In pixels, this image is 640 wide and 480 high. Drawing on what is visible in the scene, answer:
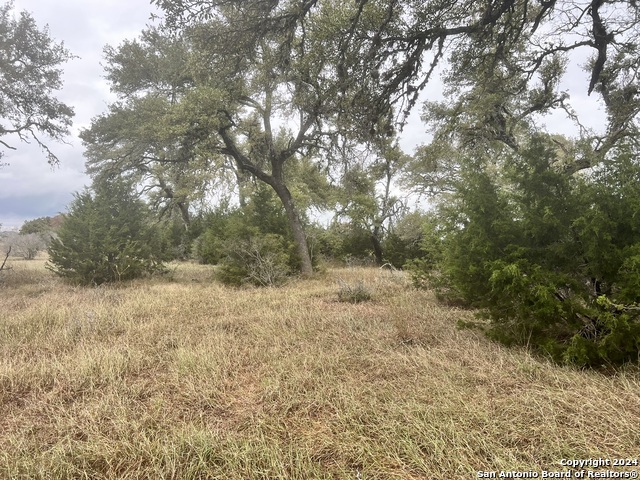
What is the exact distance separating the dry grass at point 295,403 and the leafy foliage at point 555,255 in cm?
38

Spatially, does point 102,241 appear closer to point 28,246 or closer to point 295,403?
point 295,403

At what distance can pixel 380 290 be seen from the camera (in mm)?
8492

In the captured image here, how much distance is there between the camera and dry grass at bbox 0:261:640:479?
234 cm

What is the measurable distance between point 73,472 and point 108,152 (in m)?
15.2

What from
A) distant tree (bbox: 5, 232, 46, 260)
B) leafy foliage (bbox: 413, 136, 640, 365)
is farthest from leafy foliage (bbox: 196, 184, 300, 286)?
distant tree (bbox: 5, 232, 46, 260)

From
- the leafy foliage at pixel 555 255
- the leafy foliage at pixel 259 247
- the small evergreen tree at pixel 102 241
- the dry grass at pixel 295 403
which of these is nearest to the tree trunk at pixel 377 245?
the leafy foliage at pixel 259 247

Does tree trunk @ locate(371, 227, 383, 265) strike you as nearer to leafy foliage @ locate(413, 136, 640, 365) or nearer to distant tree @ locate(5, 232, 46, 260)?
leafy foliage @ locate(413, 136, 640, 365)

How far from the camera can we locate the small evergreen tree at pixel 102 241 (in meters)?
10.6

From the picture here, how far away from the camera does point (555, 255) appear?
3900 mm

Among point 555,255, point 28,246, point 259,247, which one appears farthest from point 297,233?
point 28,246

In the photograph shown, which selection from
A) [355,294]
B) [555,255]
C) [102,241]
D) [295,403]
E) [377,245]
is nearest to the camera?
[295,403]

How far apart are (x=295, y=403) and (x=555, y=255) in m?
3.36

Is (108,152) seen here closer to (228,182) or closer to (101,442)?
(228,182)

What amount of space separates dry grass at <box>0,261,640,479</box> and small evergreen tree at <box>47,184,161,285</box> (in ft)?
18.1
